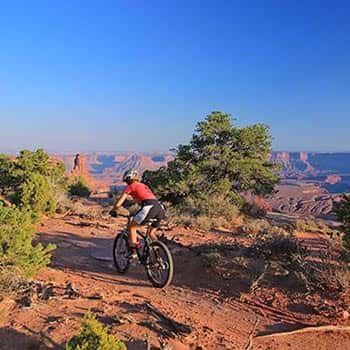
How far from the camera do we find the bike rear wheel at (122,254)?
314 inches

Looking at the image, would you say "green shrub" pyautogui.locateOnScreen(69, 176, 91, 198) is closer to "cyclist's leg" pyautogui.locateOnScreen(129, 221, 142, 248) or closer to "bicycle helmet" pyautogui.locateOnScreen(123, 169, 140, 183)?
"cyclist's leg" pyautogui.locateOnScreen(129, 221, 142, 248)

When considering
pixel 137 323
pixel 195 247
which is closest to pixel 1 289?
pixel 137 323

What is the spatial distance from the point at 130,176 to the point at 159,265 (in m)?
1.62

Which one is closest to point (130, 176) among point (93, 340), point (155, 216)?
point (155, 216)

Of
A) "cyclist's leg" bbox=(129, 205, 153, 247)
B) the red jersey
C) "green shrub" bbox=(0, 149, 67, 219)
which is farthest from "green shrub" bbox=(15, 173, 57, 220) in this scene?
the red jersey

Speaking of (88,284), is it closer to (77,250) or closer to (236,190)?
(77,250)

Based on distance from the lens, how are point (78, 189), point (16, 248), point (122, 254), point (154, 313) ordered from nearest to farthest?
point (154, 313), point (16, 248), point (122, 254), point (78, 189)

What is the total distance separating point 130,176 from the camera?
7465 mm

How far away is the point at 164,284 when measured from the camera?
278 inches

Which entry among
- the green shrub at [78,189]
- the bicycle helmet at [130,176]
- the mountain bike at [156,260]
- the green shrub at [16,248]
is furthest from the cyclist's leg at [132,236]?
the green shrub at [78,189]

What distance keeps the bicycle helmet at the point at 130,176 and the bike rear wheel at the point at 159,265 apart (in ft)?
3.89

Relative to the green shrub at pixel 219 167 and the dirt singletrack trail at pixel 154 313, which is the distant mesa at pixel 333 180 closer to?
the green shrub at pixel 219 167

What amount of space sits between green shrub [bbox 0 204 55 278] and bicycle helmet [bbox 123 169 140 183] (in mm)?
1832

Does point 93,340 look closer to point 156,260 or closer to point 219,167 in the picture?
point 156,260
